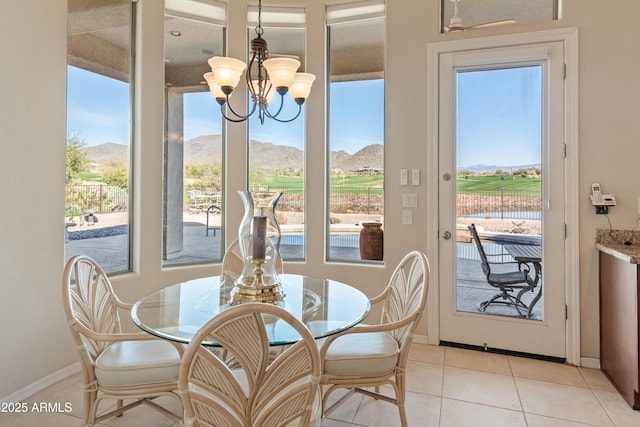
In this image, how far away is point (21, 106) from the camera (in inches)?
90.4

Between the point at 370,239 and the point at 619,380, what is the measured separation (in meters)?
1.98

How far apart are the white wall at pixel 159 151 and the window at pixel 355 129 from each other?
15 centimetres

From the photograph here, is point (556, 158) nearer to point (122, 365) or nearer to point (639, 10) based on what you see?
point (639, 10)

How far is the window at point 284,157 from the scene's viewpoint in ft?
11.7

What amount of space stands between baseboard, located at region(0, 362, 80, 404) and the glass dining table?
115 centimetres

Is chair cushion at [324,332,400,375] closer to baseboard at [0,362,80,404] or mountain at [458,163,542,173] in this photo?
mountain at [458,163,542,173]

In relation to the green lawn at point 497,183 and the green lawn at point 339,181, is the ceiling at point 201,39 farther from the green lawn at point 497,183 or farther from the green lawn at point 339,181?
the green lawn at point 497,183

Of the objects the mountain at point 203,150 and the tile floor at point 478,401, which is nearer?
the tile floor at point 478,401

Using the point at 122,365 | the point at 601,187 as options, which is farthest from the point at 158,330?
the point at 601,187

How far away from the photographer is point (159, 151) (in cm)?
313

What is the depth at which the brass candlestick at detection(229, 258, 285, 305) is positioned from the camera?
6.16 ft

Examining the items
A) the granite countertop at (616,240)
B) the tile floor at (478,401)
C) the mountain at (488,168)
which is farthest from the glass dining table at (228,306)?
the granite countertop at (616,240)

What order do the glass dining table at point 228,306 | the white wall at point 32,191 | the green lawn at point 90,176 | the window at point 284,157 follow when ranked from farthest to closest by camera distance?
the window at point 284,157 → the green lawn at point 90,176 → the white wall at point 32,191 → the glass dining table at point 228,306

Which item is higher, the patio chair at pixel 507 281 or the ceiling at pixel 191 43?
the ceiling at pixel 191 43
